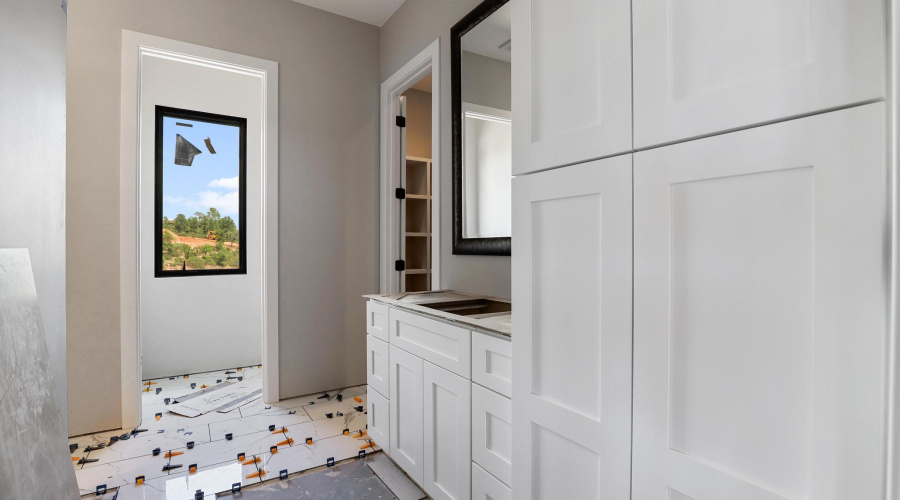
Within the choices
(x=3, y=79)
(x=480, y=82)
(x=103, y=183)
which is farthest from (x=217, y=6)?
(x=3, y=79)

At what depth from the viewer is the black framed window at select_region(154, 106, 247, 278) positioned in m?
3.63

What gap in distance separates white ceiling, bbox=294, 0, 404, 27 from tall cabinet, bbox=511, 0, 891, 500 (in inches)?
89.9

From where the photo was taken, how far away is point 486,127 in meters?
2.25

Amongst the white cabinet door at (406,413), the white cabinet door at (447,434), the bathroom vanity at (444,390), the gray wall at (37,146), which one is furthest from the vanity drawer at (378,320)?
the gray wall at (37,146)

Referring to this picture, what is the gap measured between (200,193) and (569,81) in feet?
12.2

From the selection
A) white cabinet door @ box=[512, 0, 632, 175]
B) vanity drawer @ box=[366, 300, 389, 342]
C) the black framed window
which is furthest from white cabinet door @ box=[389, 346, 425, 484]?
the black framed window

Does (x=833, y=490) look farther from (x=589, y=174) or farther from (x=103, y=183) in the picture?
(x=103, y=183)

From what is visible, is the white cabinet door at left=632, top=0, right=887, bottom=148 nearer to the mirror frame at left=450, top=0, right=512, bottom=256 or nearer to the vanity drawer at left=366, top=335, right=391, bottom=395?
the mirror frame at left=450, top=0, right=512, bottom=256

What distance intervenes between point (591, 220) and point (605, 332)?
252 mm

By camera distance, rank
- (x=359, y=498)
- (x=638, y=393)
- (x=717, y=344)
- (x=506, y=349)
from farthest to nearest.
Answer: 1. (x=359, y=498)
2. (x=506, y=349)
3. (x=638, y=393)
4. (x=717, y=344)

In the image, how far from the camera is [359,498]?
1.88 m

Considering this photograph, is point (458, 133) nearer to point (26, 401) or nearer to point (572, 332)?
point (572, 332)

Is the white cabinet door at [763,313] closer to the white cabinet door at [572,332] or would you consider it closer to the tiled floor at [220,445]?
the white cabinet door at [572,332]

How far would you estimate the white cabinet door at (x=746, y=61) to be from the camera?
0.60 meters
